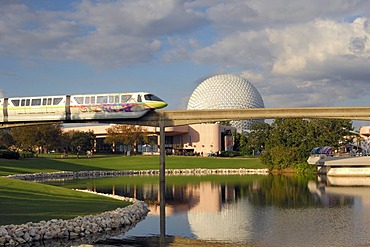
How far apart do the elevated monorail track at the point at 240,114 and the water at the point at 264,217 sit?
31.2 ft

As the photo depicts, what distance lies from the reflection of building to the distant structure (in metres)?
7.80

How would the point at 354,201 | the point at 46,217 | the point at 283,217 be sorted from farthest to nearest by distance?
the point at 354,201, the point at 283,217, the point at 46,217

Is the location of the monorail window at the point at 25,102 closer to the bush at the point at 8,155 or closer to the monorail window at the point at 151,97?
the monorail window at the point at 151,97

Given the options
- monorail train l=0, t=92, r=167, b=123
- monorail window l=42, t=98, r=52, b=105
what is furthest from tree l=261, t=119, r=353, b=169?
monorail window l=42, t=98, r=52, b=105

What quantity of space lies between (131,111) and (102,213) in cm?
2755

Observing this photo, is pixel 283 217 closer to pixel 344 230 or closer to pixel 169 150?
pixel 344 230

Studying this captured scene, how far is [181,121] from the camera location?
56.9m

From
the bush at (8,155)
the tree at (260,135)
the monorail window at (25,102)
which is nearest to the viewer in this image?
the monorail window at (25,102)

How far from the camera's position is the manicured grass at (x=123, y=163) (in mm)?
79062

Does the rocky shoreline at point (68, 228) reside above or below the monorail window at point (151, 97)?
below

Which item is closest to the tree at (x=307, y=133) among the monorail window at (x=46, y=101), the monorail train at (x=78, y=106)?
the monorail train at (x=78, y=106)

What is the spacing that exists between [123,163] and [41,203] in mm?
68279

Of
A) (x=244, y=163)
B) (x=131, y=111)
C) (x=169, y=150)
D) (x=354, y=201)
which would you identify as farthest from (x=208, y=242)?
(x=169, y=150)

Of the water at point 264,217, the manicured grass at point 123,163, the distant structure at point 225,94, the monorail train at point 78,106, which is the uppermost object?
the distant structure at point 225,94
